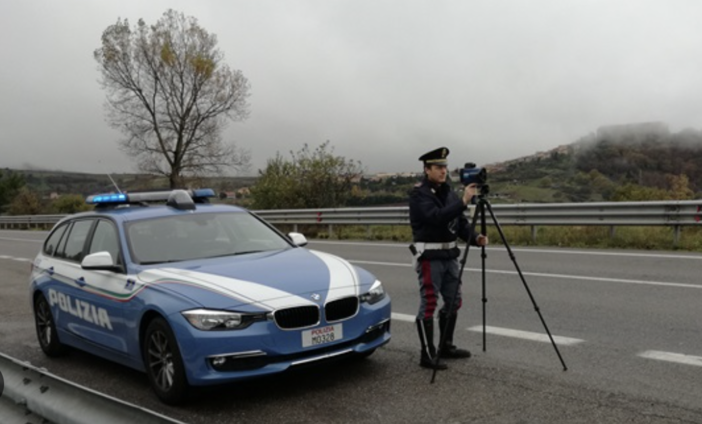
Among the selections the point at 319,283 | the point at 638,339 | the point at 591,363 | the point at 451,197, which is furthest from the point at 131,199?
the point at 638,339

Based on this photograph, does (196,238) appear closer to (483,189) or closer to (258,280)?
(258,280)

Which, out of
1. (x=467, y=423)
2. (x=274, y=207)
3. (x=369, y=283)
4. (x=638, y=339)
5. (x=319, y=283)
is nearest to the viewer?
(x=467, y=423)

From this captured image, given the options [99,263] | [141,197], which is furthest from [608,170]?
[99,263]

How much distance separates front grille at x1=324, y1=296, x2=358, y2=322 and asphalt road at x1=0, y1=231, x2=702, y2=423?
58 centimetres

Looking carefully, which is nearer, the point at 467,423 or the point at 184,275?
the point at 467,423

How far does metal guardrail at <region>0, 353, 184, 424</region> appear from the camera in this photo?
10.7 feet

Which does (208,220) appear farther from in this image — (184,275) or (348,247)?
(348,247)

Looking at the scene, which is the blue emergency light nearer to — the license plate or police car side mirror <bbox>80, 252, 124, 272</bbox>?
police car side mirror <bbox>80, 252, 124, 272</bbox>

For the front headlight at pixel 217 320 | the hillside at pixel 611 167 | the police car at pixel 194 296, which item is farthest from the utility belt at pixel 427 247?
the hillside at pixel 611 167

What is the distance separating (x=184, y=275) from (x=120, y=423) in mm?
1821

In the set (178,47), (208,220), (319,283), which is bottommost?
(319,283)

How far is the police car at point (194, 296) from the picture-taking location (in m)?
4.55

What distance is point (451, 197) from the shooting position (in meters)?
5.60

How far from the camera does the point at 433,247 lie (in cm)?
552
